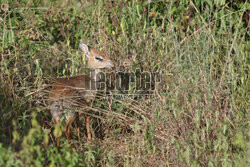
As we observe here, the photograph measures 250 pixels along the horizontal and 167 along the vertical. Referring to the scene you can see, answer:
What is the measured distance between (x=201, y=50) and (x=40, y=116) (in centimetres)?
207

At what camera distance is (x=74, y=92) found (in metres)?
3.99

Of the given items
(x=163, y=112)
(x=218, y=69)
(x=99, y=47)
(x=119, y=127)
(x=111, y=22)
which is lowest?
(x=119, y=127)

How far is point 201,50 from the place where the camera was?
411 centimetres

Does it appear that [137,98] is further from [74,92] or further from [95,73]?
[74,92]

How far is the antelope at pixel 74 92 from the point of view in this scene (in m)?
3.74

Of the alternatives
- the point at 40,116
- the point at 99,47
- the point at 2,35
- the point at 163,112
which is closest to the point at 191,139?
the point at 163,112

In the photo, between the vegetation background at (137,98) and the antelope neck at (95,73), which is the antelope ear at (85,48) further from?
the antelope neck at (95,73)

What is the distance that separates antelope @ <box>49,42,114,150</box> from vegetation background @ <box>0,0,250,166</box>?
0.45ft

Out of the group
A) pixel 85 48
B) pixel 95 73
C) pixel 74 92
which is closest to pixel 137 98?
pixel 95 73

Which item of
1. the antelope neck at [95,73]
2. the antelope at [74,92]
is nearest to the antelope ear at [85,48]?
the antelope at [74,92]

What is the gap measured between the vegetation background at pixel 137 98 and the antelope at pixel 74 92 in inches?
5.3

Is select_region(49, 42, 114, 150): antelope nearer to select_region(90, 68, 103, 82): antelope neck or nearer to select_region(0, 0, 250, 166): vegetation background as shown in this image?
select_region(90, 68, 103, 82): antelope neck

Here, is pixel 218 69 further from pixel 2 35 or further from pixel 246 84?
pixel 2 35

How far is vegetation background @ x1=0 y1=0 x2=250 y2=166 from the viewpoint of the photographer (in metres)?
3.26
